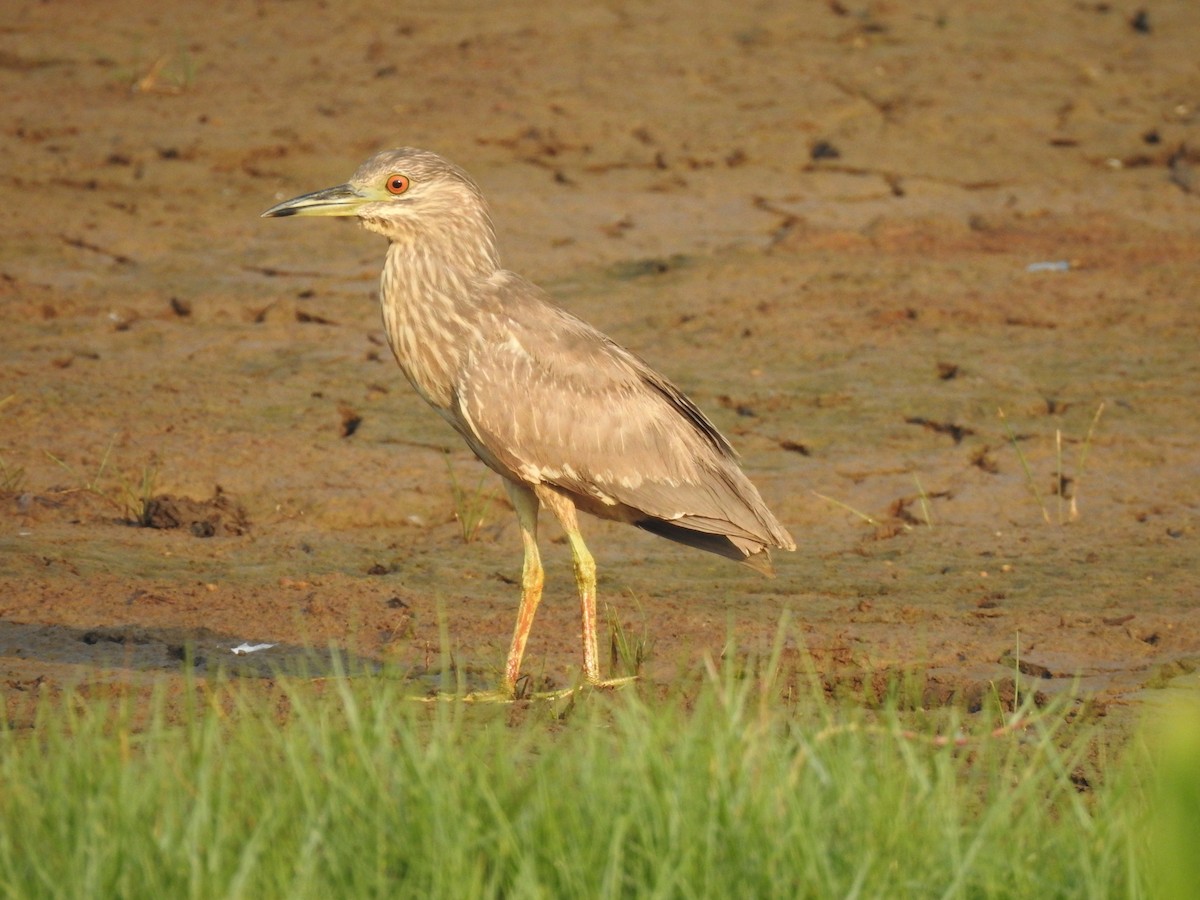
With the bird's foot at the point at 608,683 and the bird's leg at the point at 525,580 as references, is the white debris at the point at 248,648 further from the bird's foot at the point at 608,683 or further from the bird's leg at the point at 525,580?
the bird's foot at the point at 608,683

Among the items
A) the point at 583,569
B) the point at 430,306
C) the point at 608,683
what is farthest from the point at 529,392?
the point at 608,683

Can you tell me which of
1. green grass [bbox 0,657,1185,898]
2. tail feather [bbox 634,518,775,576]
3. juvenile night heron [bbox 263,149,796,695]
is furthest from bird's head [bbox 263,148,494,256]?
green grass [bbox 0,657,1185,898]

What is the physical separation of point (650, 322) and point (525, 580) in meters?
3.76

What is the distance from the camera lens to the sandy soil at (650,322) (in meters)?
5.49

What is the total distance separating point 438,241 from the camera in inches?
203

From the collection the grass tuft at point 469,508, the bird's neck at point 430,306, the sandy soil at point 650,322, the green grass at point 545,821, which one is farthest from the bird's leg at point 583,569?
the green grass at point 545,821

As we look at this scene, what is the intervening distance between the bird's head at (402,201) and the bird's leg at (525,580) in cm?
79

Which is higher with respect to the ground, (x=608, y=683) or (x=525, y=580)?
(x=525, y=580)

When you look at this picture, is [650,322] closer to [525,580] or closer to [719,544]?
[719,544]

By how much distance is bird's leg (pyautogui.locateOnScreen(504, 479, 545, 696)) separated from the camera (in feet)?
16.0

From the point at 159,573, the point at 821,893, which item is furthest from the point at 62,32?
the point at 821,893

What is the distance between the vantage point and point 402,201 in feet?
16.9

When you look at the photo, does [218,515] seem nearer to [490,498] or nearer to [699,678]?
[490,498]

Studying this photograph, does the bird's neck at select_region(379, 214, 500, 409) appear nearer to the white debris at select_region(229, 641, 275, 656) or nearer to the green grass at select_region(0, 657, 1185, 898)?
the white debris at select_region(229, 641, 275, 656)
